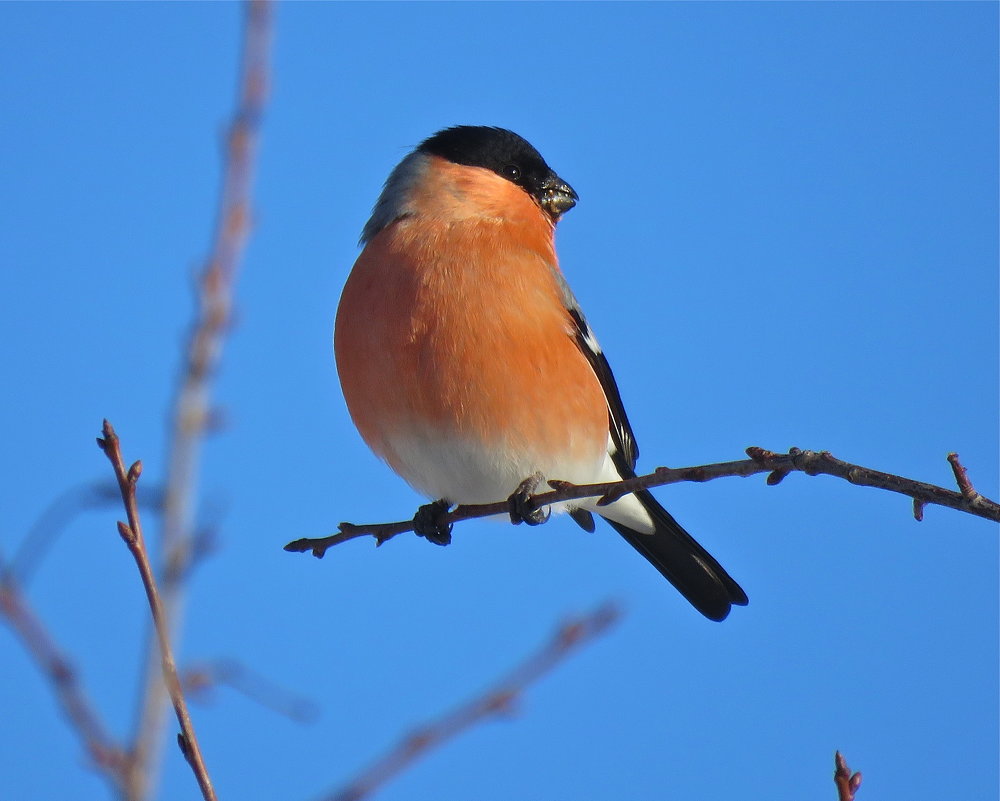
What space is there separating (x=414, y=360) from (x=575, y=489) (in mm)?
960

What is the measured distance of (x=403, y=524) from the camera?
294 centimetres

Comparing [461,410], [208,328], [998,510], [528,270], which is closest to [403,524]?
[461,410]

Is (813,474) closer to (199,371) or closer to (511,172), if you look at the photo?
(199,371)

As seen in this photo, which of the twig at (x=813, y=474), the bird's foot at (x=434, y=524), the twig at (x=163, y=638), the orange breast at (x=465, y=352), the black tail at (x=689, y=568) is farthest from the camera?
the black tail at (x=689, y=568)

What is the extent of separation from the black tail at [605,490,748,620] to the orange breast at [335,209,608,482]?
65 cm

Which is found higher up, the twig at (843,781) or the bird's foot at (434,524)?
the bird's foot at (434,524)

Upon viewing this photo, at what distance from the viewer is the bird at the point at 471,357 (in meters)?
3.27

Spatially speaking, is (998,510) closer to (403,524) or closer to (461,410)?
(403,524)

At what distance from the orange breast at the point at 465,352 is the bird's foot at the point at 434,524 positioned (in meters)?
0.26

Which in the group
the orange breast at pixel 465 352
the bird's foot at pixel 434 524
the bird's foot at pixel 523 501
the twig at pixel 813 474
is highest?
the orange breast at pixel 465 352

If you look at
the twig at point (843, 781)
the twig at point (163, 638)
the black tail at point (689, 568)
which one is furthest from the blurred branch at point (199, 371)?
the black tail at point (689, 568)

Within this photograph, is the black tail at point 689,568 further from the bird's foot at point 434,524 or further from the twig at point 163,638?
the twig at point 163,638

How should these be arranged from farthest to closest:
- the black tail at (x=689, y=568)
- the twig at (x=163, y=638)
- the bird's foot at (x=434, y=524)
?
the black tail at (x=689, y=568) → the bird's foot at (x=434, y=524) → the twig at (x=163, y=638)

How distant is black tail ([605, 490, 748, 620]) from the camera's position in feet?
13.3
